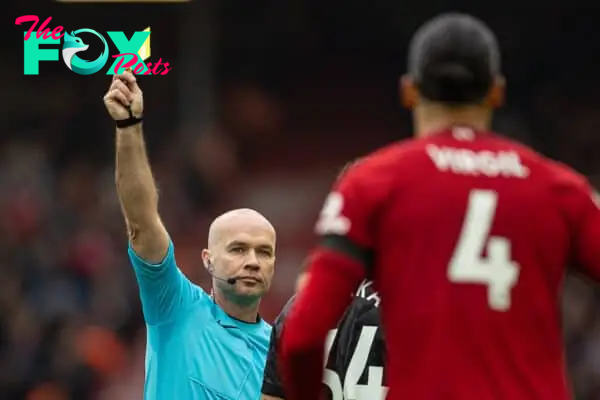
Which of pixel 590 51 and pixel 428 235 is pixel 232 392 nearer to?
pixel 428 235

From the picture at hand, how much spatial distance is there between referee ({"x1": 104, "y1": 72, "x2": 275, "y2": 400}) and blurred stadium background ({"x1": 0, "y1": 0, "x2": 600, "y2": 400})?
26.8ft

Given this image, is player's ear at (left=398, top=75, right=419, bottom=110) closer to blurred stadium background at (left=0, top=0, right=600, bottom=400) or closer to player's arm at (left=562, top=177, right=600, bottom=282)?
player's arm at (left=562, top=177, right=600, bottom=282)

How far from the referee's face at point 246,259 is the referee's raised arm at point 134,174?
1.38 ft

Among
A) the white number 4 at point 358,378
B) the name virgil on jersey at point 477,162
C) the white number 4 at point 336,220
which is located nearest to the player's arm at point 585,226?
the name virgil on jersey at point 477,162

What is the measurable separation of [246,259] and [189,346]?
1.40 feet

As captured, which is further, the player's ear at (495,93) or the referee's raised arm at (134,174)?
the referee's raised arm at (134,174)

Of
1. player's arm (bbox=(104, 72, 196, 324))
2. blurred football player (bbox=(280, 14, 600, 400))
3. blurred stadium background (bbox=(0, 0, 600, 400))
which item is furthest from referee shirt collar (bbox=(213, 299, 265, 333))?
blurred stadium background (bbox=(0, 0, 600, 400))

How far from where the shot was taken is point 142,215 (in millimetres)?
5805

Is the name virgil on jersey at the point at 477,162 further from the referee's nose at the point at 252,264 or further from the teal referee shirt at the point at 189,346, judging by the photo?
the referee's nose at the point at 252,264

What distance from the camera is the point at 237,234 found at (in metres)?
6.36

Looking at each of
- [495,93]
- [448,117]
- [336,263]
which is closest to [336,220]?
[336,263]

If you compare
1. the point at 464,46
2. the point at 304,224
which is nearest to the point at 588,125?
the point at 304,224

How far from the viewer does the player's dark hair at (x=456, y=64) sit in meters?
3.93

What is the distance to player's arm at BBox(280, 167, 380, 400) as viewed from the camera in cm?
381
